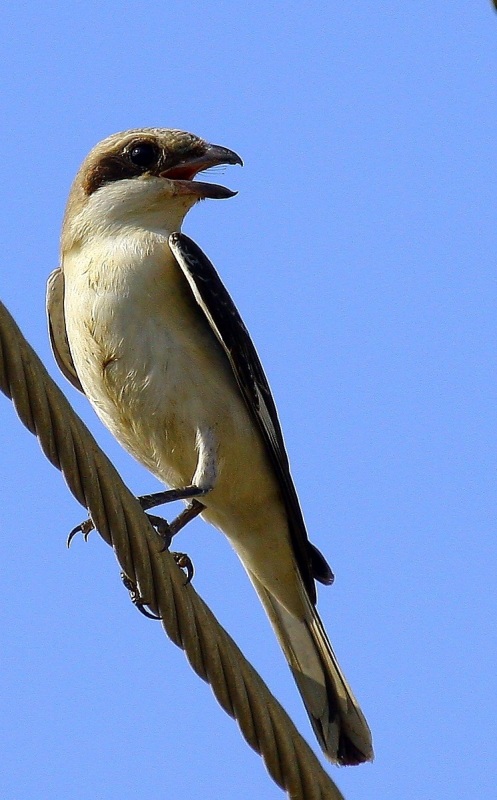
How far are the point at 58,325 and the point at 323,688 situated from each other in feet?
7.81

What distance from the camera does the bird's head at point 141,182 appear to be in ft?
22.9

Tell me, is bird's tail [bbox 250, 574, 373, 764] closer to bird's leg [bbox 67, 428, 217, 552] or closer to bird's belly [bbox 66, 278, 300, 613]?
bird's belly [bbox 66, 278, 300, 613]

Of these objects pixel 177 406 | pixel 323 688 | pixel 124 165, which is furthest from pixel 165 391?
pixel 323 688

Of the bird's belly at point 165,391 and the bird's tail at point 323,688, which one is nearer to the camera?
the bird's belly at point 165,391

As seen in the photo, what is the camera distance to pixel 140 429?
21.3ft

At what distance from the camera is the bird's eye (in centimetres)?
723

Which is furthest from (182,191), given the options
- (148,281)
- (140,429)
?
(140,429)

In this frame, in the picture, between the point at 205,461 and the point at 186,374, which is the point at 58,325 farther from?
the point at 205,461

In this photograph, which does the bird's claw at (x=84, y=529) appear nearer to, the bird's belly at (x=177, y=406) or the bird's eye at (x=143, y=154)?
the bird's belly at (x=177, y=406)

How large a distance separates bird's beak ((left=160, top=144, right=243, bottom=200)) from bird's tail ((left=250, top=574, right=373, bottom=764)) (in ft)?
7.28

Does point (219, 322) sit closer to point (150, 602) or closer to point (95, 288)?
point (95, 288)

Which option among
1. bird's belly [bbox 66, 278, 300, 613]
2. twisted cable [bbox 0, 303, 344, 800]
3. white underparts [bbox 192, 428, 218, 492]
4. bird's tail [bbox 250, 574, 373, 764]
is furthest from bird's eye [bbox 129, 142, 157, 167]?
twisted cable [bbox 0, 303, 344, 800]

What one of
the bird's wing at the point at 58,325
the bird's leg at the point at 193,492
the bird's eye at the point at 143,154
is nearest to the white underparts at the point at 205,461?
the bird's leg at the point at 193,492

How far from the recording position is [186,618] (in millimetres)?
4695
